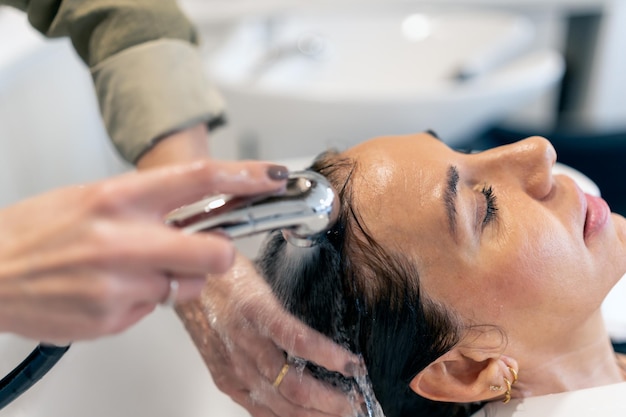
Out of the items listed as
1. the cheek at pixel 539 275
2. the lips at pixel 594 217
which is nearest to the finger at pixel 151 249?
the cheek at pixel 539 275

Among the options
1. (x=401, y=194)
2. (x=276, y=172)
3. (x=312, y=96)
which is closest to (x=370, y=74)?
(x=312, y=96)

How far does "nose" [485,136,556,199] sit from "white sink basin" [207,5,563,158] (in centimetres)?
41

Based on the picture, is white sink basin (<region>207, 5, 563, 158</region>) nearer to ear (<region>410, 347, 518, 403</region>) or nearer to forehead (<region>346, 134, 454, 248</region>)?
forehead (<region>346, 134, 454, 248</region>)

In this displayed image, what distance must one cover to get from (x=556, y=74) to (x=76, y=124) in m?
1.19

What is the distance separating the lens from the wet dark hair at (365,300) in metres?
0.76

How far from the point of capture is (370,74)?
1.76m

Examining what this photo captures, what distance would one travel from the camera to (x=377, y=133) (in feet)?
4.49

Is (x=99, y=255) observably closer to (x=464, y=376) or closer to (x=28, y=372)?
(x=28, y=372)

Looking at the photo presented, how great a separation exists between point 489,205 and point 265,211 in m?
0.36

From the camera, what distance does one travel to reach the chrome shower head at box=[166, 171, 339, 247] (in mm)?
530

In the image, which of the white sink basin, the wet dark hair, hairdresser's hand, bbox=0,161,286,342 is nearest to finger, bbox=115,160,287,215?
hairdresser's hand, bbox=0,161,286,342

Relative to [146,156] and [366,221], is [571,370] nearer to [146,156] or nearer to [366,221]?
[366,221]

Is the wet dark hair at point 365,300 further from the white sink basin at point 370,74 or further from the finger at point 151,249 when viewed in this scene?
the white sink basin at point 370,74

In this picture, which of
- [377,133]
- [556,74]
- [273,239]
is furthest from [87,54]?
[556,74]
